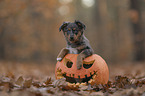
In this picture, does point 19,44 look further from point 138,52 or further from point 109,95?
point 109,95

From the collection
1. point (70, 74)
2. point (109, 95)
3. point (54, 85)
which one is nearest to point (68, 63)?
point (70, 74)

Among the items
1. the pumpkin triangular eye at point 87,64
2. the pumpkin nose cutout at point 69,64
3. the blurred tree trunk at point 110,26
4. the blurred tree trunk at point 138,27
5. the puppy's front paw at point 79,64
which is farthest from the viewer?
the blurred tree trunk at point 110,26

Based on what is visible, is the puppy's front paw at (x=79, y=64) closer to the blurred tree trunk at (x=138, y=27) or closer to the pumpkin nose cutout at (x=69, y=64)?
the pumpkin nose cutout at (x=69, y=64)

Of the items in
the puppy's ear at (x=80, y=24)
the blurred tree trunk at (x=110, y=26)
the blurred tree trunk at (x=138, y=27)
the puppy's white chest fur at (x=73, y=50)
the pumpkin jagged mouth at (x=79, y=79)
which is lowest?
the pumpkin jagged mouth at (x=79, y=79)

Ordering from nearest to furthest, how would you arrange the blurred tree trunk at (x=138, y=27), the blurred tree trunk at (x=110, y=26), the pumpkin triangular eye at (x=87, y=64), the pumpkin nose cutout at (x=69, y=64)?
the pumpkin triangular eye at (x=87, y=64)
the pumpkin nose cutout at (x=69, y=64)
the blurred tree trunk at (x=138, y=27)
the blurred tree trunk at (x=110, y=26)

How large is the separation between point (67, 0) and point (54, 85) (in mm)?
23754

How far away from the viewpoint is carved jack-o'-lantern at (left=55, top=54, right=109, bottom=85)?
11.3 ft

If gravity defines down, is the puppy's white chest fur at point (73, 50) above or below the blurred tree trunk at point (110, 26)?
below

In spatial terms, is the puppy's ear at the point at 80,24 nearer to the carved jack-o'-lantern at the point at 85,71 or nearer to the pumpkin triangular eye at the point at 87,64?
the carved jack-o'-lantern at the point at 85,71

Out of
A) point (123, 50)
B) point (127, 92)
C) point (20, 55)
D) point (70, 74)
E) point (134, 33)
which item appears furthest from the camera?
point (123, 50)

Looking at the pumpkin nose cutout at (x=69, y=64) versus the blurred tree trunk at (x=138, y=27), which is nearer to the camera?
the pumpkin nose cutout at (x=69, y=64)

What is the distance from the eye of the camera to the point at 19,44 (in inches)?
722

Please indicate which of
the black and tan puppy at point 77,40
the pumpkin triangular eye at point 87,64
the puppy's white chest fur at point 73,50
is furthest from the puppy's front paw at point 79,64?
the puppy's white chest fur at point 73,50

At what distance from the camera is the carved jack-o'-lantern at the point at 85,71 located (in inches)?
135
